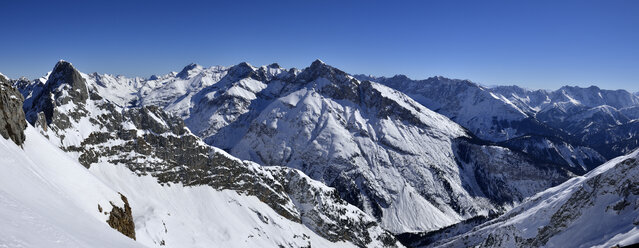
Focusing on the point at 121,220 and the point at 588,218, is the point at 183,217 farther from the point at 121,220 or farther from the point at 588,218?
the point at 588,218

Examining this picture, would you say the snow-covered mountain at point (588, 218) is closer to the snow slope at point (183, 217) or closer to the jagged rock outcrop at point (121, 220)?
the snow slope at point (183, 217)

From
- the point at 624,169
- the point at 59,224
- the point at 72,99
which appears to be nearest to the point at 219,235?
the point at 72,99

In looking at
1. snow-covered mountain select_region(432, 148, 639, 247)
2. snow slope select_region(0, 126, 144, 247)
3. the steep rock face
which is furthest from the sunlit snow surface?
snow-covered mountain select_region(432, 148, 639, 247)

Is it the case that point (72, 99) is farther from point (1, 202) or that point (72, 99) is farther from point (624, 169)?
point (624, 169)

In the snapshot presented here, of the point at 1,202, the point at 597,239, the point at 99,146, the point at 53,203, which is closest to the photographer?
the point at 1,202

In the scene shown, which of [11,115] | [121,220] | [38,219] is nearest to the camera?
[38,219]

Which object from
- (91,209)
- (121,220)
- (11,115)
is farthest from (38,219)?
(121,220)
